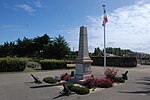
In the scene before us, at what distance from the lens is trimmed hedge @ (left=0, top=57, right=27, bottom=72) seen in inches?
Result: 1103

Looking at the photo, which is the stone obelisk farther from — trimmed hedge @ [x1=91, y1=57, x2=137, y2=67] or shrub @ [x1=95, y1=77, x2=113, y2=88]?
trimmed hedge @ [x1=91, y1=57, x2=137, y2=67]

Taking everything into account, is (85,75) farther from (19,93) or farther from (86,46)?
(19,93)

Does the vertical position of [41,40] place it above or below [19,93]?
above

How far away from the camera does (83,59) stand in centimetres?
1917

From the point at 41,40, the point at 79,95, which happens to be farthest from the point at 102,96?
the point at 41,40

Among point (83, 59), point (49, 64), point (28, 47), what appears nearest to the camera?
point (83, 59)

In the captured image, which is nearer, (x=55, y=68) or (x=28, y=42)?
(x=55, y=68)

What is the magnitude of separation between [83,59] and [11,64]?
43.0ft

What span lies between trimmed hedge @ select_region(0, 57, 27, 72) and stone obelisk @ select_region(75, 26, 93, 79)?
40.3ft

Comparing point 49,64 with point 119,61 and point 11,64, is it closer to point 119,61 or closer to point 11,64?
point 11,64

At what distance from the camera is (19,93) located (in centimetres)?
1373

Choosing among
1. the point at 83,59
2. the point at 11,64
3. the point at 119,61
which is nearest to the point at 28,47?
the point at 119,61

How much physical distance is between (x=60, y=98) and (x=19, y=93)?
9.33 feet

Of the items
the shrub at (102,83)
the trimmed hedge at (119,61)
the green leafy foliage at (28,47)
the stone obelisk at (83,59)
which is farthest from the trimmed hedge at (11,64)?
the green leafy foliage at (28,47)
